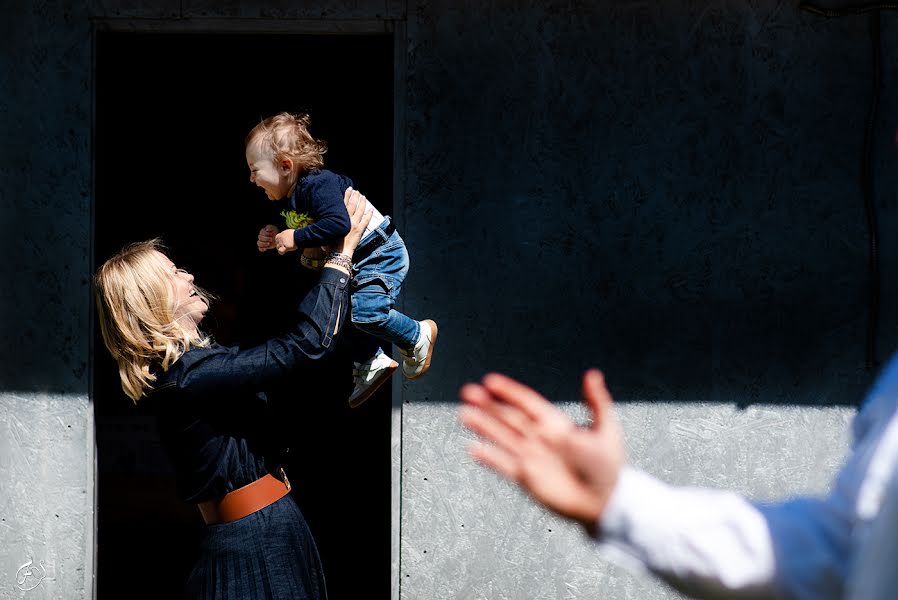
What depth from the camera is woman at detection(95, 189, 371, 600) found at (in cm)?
287

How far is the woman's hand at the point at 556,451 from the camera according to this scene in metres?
1.15

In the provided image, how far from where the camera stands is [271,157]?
3.54m

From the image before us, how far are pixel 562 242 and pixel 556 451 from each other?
3.26m

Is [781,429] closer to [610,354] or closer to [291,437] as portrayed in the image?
[610,354]

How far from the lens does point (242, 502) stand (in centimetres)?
295

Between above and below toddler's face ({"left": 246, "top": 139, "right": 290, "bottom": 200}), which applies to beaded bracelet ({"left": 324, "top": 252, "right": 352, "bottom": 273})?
below

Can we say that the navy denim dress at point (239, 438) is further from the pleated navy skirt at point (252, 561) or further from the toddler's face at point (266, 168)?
the toddler's face at point (266, 168)

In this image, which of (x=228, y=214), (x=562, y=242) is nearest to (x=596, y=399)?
(x=562, y=242)

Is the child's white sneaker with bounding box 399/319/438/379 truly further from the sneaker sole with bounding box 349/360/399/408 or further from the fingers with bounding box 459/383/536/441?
the fingers with bounding box 459/383/536/441

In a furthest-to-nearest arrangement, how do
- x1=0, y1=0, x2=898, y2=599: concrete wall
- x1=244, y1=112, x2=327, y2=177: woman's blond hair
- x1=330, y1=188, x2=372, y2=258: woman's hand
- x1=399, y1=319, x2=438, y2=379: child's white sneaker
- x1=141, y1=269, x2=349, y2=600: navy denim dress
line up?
1. x1=0, y1=0, x2=898, y2=599: concrete wall
2. x1=399, y1=319, x2=438, y2=379: child's white sneaker
3. x1=244, y1=112, x2=327, y2=177: woman's blond hair
4. x1=330, y1=188, x2=372, y2=258: woman's hand
5. x1=141, y1=269, x2=349, y2=600: navy denim dress

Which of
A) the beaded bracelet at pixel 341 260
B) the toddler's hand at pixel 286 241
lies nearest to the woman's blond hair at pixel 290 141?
the toddler's hand at pixel 286 241

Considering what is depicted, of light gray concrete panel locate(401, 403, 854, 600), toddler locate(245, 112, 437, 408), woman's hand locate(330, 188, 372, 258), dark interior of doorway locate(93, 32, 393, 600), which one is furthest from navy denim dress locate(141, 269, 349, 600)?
dark interior of doorway locate(93, 32, 393, 600)

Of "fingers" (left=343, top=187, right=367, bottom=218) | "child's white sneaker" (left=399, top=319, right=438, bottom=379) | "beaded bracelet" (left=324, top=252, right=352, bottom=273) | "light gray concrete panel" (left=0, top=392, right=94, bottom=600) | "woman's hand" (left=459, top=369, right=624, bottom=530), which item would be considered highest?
"fingers" (left=343, top=187, right=367, bottom=218)

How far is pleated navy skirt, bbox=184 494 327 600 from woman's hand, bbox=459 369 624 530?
191 centimetres
